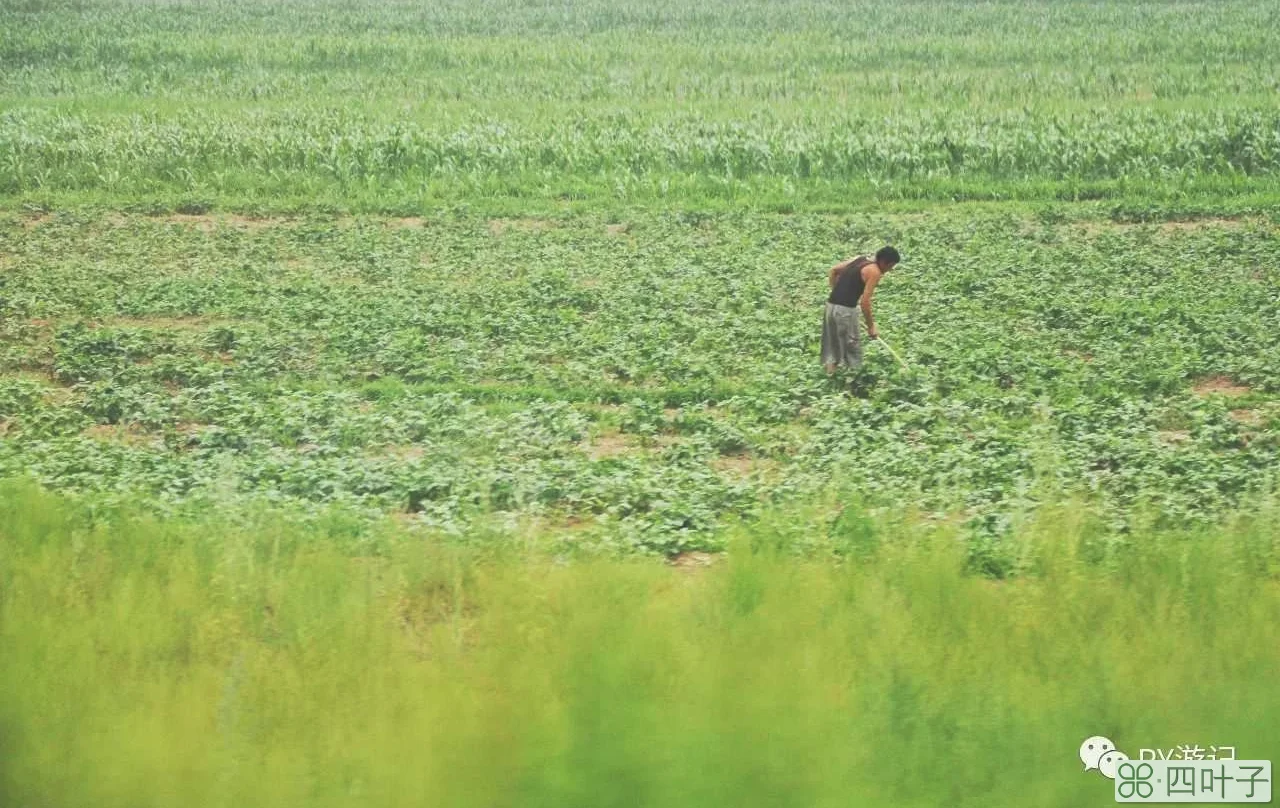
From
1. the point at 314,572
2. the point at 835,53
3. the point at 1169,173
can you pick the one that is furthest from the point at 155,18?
the point at 314,572

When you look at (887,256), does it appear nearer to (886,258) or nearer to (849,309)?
(886,258)

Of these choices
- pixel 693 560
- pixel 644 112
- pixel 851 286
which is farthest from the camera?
pixel 644 112

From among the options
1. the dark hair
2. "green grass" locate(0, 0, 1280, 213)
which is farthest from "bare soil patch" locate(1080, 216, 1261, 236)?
the dark hair

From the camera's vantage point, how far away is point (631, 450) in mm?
12211

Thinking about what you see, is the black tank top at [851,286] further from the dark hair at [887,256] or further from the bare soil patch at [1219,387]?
the bare soil patch at [1219,387]

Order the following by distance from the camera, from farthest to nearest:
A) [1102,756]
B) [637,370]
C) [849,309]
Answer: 1. [637,370]
2. [849,309]
3. [1102,756]

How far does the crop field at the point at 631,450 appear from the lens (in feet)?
16.7

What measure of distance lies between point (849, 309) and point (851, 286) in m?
0.26

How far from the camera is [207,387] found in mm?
14094

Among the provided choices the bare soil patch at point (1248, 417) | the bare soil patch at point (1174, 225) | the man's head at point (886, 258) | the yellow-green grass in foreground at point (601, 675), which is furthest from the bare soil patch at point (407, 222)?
the yellow-green grass in foreground at point (601, 675)

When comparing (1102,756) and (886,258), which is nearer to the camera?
(1102,756)

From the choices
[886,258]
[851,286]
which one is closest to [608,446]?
[851,286]

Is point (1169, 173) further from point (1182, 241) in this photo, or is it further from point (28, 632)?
point (28, 632)

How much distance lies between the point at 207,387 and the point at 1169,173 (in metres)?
18.6
